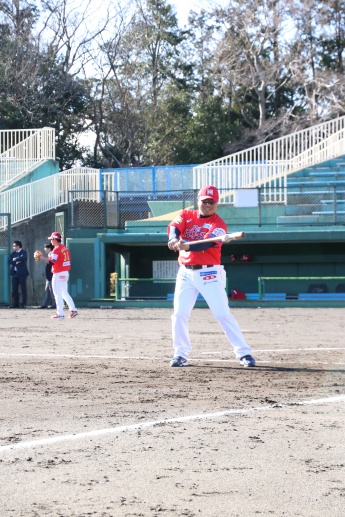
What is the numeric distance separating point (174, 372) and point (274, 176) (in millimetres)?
21596

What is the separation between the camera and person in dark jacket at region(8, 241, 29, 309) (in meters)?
28.1

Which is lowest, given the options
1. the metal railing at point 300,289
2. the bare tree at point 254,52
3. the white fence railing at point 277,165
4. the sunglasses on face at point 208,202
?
the metal railing at point 300,289

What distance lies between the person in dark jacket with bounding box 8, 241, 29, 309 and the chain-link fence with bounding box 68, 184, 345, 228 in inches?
83.6

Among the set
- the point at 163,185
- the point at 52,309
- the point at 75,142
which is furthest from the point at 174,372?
the point at 75,142

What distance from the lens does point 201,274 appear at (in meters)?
10.8

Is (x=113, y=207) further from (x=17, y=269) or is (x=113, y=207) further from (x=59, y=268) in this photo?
(x=59, y=268)

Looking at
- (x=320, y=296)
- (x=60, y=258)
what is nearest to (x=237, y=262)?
(x=320, y=296)

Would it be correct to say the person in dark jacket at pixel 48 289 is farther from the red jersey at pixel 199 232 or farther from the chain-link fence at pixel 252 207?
the red jersey at pixel 199 232

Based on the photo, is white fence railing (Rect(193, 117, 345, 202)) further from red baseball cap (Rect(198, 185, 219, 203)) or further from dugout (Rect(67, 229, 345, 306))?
red baseball cap (Rect(198, 185, 219, 203))

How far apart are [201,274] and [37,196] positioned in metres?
22.0

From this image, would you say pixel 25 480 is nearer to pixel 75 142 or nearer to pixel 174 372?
pixel 174 372

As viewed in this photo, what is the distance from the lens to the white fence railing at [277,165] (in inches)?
1244

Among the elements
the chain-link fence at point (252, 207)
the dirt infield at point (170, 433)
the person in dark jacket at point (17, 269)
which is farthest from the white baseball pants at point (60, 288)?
the dirt infield at point (170, 433)

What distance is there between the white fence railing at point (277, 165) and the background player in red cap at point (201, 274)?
59.7 ft
